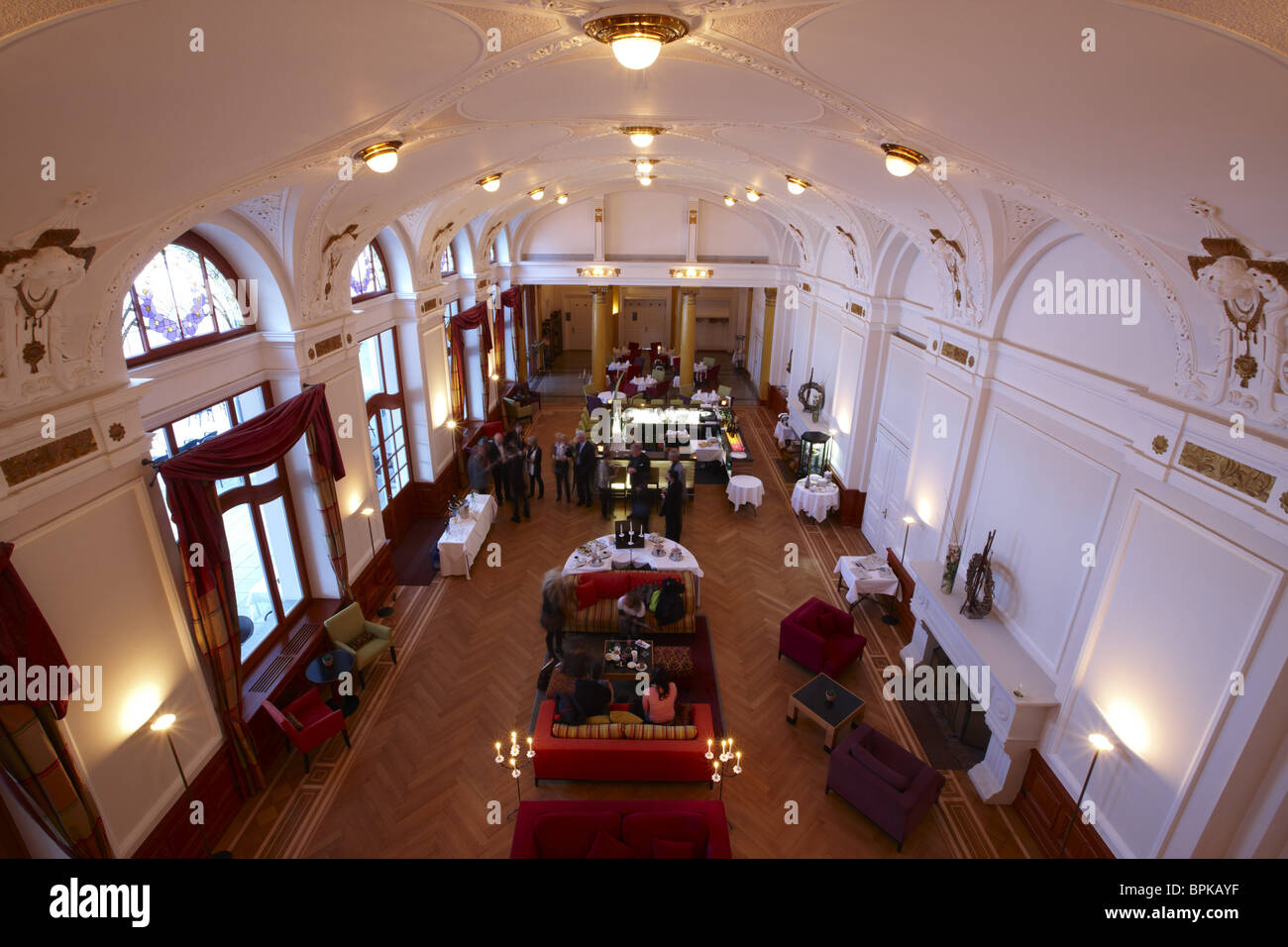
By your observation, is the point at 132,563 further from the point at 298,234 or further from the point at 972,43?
the point at 972,43

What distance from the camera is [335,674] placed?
23.5 ft

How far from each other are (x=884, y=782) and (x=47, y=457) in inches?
269

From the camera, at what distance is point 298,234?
6543mm

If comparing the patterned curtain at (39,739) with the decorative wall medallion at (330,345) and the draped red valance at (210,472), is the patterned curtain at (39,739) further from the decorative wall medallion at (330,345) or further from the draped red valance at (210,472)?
the decorative wall medallion at (330,345)

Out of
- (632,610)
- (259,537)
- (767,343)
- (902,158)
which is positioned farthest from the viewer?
(767,343)

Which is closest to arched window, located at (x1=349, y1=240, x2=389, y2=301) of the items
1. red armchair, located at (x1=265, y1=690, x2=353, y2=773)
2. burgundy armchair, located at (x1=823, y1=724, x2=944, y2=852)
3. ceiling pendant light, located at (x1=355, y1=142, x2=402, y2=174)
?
ceiling pendant light, located at (x1=355, y1=142, x2=402, y2=174)

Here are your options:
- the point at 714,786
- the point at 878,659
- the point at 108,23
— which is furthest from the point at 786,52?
the point at 878,659

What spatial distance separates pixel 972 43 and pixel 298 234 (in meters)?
6.10

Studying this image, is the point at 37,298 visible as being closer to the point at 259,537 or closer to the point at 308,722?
the point at 259,537

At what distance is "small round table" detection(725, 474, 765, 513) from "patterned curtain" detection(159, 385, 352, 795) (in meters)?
7.63

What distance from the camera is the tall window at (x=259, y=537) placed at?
6547 millimetres

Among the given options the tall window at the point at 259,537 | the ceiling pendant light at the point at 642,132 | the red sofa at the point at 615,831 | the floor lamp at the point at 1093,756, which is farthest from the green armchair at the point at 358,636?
the floor lamp at the point at 1093,756

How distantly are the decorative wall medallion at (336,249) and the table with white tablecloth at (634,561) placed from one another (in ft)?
15.3

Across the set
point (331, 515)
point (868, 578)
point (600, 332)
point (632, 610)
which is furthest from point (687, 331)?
point (331, 515)
